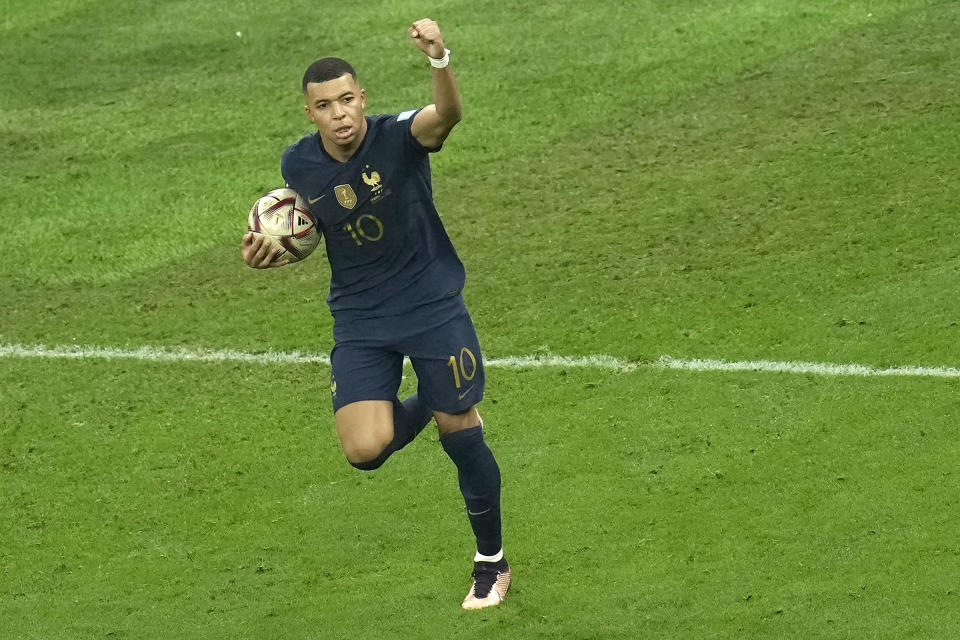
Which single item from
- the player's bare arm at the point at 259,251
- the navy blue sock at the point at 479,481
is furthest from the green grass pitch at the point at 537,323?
the player's bare arm at the point at 259,251

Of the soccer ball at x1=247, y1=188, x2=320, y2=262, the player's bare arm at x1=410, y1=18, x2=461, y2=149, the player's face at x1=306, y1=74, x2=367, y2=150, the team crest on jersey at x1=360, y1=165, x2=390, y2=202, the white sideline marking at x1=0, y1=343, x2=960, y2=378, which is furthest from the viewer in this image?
the white sideline marking at x1=0, y1=343, x2=960, y2=378

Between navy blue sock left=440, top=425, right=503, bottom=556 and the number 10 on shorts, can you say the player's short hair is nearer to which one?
the number 10 on shorts

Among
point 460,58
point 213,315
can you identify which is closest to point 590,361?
point 213,315

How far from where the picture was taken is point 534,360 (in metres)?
8.80

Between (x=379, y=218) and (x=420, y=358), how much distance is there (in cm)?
63

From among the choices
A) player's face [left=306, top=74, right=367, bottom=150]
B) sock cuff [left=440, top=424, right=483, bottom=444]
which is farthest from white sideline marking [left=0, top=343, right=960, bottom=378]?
player's face [left=306, top=74, right=367, bottom=150]

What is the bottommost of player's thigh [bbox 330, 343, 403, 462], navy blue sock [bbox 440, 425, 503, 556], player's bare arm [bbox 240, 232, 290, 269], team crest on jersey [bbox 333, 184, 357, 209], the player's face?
navy blue sock [bbox 440, 425, 503, 556]

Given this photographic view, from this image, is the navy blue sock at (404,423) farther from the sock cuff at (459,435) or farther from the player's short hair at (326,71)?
the player's short hair at (326,71)

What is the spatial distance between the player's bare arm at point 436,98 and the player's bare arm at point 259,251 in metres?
0.79

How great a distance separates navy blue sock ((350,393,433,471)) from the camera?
647cm

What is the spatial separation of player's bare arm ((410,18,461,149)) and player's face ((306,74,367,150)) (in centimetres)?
25

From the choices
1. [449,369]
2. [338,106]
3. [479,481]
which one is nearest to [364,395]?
[449,369]

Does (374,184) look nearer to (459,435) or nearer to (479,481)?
(459,435)

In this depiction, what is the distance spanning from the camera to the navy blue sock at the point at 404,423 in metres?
6.47
